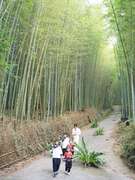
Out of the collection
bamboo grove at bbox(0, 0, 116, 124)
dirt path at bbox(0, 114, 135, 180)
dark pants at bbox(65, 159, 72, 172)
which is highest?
bamboo grove at bbox(0, 0, 116, 124)

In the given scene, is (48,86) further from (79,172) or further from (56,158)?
(56,158)

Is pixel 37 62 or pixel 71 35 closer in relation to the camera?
pixel 37 62

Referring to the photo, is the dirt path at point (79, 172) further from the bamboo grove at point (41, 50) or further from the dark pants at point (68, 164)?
the bamboo grove at point (41, 50)

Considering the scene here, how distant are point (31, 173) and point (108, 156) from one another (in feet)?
11.0

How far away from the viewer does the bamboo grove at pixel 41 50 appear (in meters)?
11.1

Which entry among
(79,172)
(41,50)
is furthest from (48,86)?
(79,172)

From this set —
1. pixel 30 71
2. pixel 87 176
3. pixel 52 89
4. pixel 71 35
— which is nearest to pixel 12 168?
pixel 87 176

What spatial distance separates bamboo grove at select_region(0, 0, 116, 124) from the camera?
36.5ft

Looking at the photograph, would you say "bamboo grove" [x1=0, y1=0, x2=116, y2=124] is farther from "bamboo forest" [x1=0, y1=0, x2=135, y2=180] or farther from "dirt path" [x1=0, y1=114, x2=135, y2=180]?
"dirt path" [x1=0, y1=114, x2=135, y2=180]

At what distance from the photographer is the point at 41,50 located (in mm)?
13531

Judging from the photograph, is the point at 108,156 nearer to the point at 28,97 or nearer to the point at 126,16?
the point at 28,97

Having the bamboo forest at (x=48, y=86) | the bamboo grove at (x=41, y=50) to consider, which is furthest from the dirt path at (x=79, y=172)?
the bamboo grove at (x=41, y=50)

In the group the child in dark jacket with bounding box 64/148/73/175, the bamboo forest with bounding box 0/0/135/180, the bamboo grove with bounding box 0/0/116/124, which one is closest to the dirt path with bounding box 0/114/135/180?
the bamboo forest with bounding box 0/0/135/180

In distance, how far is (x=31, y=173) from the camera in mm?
9203
